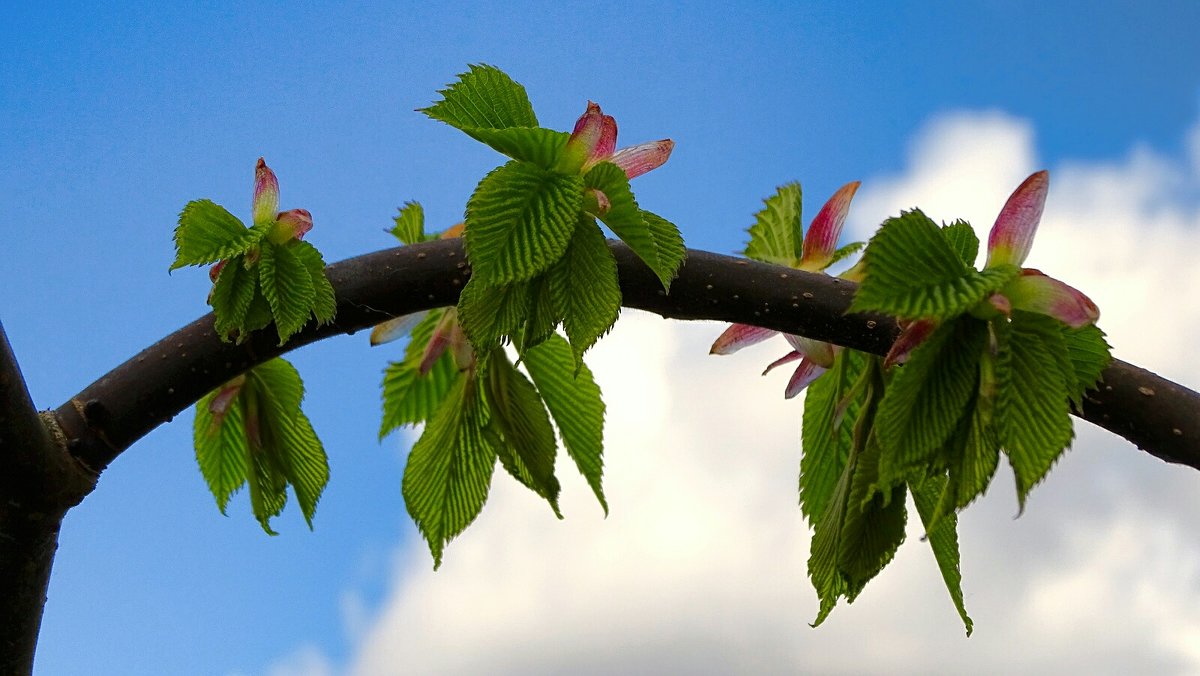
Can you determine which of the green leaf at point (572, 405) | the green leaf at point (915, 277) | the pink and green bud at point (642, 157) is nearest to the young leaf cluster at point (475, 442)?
the green leaf at point (572, 405)

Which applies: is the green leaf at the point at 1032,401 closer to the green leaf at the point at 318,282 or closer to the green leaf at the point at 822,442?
the green leaf at the point at 822,442

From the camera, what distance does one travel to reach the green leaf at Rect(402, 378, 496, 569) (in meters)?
0.83

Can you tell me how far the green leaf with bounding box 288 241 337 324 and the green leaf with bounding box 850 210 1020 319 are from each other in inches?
13.8

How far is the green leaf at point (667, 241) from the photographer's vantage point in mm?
607

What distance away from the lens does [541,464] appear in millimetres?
778

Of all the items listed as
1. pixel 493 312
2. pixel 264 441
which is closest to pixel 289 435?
pixel 264 441

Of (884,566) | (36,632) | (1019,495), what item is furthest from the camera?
(36,632)

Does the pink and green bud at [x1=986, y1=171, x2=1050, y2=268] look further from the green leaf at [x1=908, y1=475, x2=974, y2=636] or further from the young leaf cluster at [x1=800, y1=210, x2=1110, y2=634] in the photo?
the green leaf at [x1=908, y1=475, x2=974, y2=636]

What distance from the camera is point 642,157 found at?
25.4 inches

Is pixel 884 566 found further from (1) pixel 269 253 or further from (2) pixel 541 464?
(1) pixel 269 253

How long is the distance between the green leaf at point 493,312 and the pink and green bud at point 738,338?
0.18 meters

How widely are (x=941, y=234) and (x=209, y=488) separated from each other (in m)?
0.67

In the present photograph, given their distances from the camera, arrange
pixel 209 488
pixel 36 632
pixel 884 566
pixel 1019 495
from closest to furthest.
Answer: pixel 1019 495 → pixel 884 566 → pixel 36 632 → pixel 209 488

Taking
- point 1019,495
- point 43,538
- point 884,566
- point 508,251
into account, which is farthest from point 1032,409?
point 43,538
